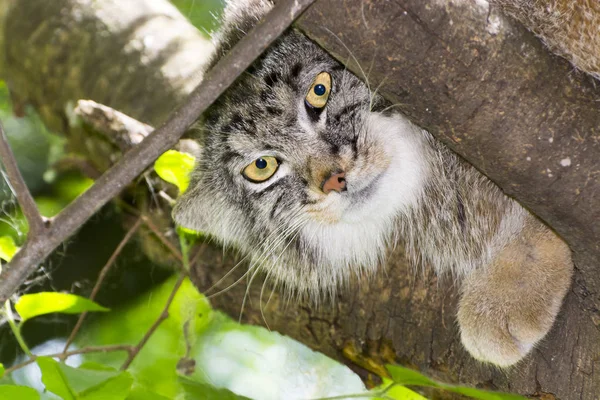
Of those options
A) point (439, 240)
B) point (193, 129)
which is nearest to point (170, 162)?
point (193, 129)

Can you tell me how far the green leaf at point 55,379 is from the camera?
3.99 ft

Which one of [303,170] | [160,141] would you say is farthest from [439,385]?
[160,141]

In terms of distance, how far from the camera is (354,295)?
6.65 ft

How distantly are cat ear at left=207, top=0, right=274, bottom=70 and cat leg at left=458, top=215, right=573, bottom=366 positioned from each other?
955 mm

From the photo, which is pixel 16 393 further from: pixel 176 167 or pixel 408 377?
pixel 176 167

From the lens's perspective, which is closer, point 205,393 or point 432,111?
point 432,111

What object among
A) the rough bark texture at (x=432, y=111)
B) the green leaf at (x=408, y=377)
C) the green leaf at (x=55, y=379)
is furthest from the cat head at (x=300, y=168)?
the green leaf at (x=55, y=379)

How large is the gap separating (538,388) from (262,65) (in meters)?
1.12

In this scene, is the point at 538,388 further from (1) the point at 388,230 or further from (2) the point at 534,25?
(2) the point at 534,25

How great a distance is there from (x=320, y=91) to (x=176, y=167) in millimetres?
695

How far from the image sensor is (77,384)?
1218mm

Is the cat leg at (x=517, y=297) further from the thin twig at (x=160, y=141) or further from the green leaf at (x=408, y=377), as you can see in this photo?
the thin twig at (x=160, y=141)

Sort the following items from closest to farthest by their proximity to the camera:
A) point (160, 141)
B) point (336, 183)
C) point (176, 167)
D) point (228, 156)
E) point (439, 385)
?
point (160, 141) → point (439, 385) → point (336, 183) → point (228, 156) → point (176, 167)

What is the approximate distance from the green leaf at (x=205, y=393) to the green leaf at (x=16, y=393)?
0.42 m
